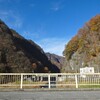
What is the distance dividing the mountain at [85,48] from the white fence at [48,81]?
36504 mm

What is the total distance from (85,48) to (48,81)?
153 ft

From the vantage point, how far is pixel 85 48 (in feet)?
216

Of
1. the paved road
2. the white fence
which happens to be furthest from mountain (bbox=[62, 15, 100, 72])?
the paved road

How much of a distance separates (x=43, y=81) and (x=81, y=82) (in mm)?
2921

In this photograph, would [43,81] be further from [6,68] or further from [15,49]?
[15,49]

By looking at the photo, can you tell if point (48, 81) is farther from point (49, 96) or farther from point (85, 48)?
point (85, 48)

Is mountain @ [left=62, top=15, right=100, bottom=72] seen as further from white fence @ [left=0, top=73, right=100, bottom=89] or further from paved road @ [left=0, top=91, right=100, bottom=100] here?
paved road @ [left=0, top=91, right=100, bottom=100]

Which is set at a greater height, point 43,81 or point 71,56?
point 71,56

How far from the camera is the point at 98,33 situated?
64.6m

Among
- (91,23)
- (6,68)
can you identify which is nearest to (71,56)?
(91,23)

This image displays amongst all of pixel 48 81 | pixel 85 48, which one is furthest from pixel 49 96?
A: pixel 85 48

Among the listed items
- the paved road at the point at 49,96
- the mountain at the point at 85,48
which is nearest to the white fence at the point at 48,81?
the paved road at the point at 49,96

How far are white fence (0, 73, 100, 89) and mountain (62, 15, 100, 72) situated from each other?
36.5 m

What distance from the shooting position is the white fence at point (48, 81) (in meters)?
20.0
